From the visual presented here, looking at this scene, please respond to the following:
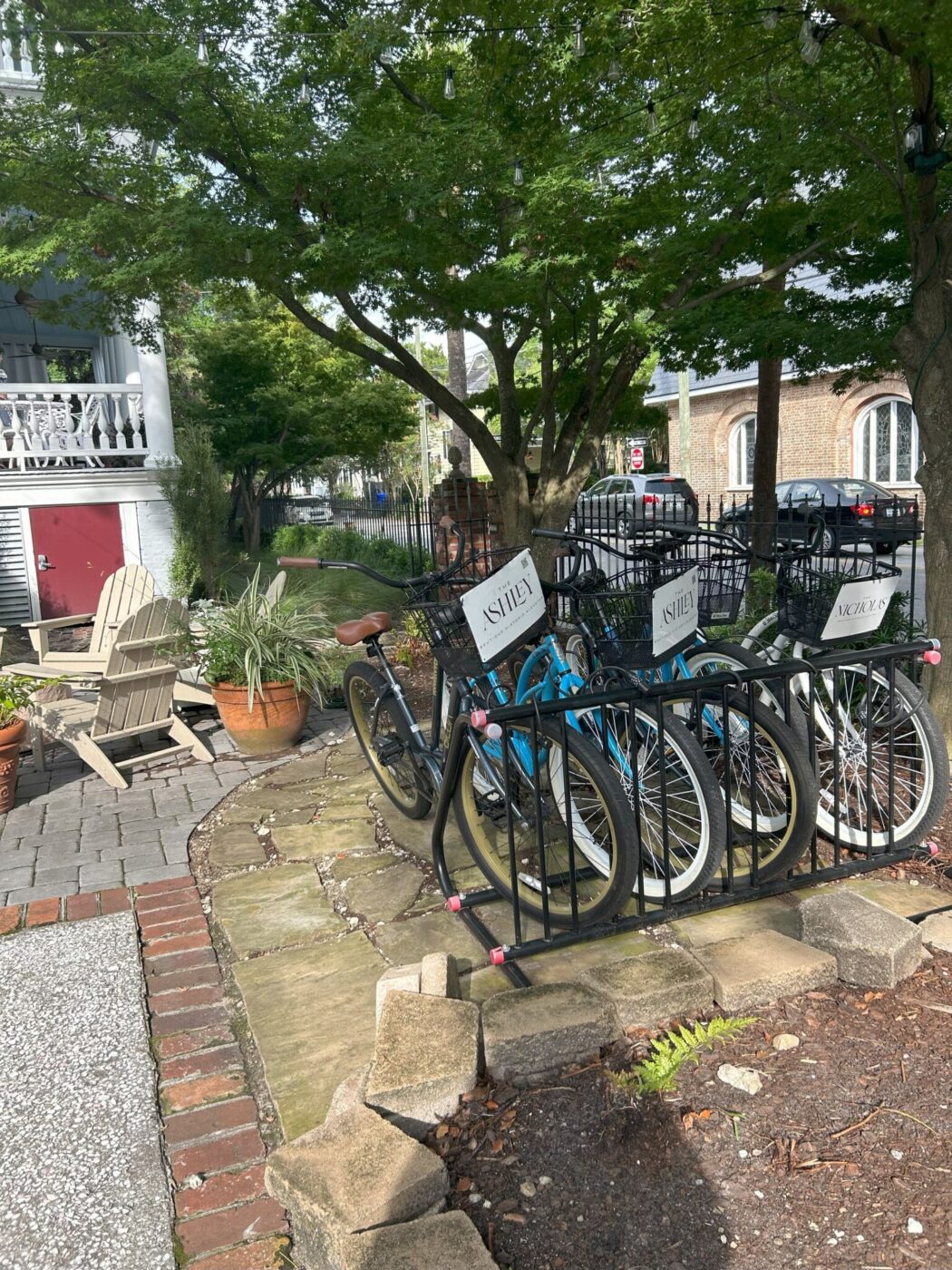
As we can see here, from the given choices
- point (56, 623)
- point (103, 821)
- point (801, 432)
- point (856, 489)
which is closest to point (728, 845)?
point (103, 821)

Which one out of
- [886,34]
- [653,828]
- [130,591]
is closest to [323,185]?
[130,591]

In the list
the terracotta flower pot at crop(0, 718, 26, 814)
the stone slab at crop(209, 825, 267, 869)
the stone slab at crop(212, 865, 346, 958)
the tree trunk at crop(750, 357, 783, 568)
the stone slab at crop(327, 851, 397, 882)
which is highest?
the tree trunk at crop(750, 357, 783, 568)

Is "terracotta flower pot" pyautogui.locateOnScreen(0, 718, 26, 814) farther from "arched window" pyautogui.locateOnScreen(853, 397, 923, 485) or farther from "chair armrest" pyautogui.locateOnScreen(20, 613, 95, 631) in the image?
"arched window" pyautogui.locateOnScreen(853, 397, 923, 485)

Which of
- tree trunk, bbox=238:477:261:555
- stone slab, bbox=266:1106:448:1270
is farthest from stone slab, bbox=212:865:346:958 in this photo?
tree trunk, bbox=238:477:261:555

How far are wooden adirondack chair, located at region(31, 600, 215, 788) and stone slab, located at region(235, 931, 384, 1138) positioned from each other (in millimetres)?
2408

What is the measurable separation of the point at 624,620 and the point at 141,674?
296 cm

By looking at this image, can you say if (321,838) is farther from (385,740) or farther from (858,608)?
(858,608)

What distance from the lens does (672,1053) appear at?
246 centimetres

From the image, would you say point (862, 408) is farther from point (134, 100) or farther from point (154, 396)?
point (134, 100)

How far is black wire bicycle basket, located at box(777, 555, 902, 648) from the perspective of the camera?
3.51 m

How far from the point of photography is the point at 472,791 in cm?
342

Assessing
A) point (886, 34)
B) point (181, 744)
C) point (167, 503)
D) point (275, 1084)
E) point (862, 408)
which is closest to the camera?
point (275, 1084)

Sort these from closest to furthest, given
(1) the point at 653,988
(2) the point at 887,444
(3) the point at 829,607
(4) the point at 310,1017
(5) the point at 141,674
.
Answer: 1. (1) the point at 653,988
2. (4) the point at 310,1017
3. (3) the point at 829,607
4. (5) the point at 141,674
5. (2) the point at 887,444

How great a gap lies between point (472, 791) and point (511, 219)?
4453 millimetres
